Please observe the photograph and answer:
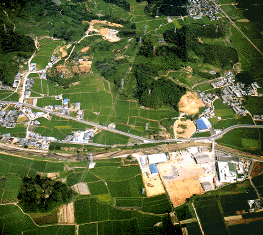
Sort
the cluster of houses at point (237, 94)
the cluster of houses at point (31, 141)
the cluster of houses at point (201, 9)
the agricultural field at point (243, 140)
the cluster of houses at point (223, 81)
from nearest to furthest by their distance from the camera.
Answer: the cluster of houses at point (31, 141), the agricultural field at point (243, 140), the cluster of houses at point (237, 94), the cluster of houses at point (223, 81), the cluster of houses at point (201, 9)

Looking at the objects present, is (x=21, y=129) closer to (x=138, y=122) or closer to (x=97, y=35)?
(x=138, y=122)

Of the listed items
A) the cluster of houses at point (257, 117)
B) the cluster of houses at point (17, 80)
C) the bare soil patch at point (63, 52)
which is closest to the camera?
the cluster of houses at point (257, 117)

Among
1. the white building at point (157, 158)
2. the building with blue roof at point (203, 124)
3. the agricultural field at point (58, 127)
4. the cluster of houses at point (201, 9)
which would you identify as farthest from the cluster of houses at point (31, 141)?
the cluster of houses at point (201, 9)

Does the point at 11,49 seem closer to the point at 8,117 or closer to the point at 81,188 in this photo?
the point at 8,117

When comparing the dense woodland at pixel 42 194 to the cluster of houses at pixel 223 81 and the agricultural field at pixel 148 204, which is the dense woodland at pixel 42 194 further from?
the cluster of houses at pixel 223 81

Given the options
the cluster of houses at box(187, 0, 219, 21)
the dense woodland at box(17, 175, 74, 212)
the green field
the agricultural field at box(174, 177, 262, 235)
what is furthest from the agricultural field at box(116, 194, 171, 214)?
the cluster of houses at box(187, 0, 219, 21)

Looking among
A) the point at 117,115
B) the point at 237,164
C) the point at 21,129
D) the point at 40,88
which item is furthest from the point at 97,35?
the point at 237,164

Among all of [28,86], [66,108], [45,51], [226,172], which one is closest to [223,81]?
[226,172]
